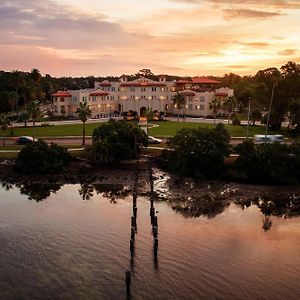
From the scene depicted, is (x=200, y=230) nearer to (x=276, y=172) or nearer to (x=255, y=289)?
(x=255, y=289)

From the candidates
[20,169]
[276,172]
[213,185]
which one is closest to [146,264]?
[213,185]

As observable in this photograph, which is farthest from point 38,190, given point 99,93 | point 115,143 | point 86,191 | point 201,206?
point 99,93

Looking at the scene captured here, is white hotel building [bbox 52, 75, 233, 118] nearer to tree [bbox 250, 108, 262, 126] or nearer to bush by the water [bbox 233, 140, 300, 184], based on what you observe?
tree [bbox 250, 108, 262, 126]

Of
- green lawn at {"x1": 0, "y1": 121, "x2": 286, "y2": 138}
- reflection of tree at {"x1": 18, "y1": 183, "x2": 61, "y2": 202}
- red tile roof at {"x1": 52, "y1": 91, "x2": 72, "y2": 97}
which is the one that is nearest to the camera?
reflection of tree at {"x1": 18, "y1": 183, "x2": 61, "y2": 202}

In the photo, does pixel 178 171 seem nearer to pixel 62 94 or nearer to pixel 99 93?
pixel 62 94

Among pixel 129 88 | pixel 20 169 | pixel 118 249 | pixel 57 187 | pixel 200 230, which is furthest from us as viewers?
pixel 129 88

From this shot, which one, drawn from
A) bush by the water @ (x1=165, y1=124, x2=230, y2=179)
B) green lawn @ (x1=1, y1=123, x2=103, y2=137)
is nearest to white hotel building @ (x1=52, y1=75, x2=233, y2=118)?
green lawn @ (x1=1, y1=123, x2=103, y2=137)
